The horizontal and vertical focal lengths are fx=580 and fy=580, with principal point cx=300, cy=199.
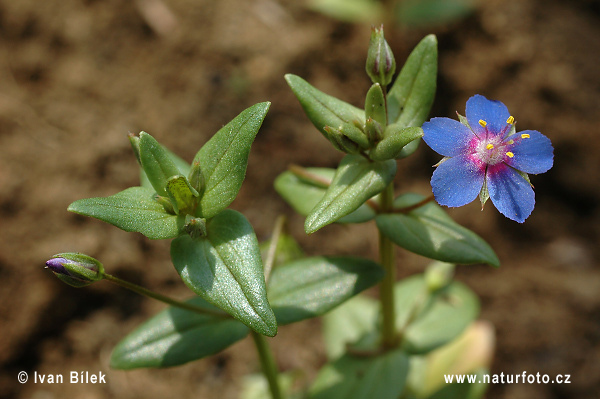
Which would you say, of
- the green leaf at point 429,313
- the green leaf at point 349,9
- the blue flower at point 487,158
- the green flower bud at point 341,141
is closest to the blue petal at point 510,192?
the blue flower at point 487,158

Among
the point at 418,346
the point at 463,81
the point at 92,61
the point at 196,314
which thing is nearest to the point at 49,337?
the point at 196,314

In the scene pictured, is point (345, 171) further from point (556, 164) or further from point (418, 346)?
point (556, 164)

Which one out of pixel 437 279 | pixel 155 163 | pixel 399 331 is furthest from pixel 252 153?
pixel 155 163

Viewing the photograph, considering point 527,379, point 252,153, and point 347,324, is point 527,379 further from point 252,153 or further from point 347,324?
point 252,153

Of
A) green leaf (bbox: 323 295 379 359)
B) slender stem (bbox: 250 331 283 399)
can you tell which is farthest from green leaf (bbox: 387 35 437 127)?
green leaf (bbox: 323 295 379 359)

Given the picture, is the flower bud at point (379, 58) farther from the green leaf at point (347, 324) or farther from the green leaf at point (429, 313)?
the green leaf at point (347, 324)

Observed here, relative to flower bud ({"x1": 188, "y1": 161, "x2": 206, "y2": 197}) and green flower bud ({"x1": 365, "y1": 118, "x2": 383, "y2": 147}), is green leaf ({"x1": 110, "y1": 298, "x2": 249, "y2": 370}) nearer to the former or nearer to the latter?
flower bud ({"x1": 188, "y1": 161, "x2": 206, "y2": 197})
